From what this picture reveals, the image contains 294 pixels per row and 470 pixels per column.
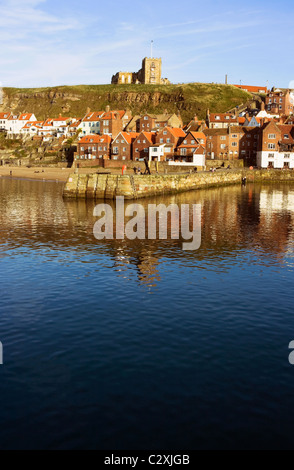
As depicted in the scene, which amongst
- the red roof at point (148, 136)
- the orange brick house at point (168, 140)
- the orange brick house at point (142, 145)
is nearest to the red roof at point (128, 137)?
the orange brick house at point (142, 145)

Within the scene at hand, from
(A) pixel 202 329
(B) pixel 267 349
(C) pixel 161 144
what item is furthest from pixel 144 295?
(C) pixel 161 144

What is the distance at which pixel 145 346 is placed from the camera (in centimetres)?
2014

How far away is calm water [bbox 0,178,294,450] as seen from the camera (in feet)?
46.7

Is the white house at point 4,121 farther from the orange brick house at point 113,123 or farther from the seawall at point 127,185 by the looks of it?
the seawall at point 127,185

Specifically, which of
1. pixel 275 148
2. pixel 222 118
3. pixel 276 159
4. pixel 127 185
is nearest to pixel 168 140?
pixel 275 148

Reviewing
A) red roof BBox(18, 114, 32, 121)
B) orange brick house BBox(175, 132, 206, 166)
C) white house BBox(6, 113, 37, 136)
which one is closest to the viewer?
orange brick house BBox(175, 132, 206, 166)

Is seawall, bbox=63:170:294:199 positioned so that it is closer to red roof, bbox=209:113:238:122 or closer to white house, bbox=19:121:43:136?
red roof, bbox=209:113:238:122

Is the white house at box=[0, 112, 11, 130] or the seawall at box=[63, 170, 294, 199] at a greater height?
the white house at box=[0, 112, 11, 130]

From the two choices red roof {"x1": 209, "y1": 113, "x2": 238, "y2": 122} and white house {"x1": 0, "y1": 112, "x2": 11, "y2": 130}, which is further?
white house {"x1": 0, "y1": 112, "x2": 11, "y2": 130}

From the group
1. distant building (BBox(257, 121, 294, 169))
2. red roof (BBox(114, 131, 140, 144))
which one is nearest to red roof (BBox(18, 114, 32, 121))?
red roof (BBox(114, 131, 140, 144))

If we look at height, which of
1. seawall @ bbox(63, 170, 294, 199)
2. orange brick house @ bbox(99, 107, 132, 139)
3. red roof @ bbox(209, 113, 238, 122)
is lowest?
seawall @ bbox(63, 170, 294, 199)

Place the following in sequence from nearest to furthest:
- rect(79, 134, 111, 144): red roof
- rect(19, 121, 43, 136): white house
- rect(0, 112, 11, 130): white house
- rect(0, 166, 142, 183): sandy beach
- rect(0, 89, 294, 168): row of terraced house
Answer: rect(0, 166, 142, 183): sandy beach
rect(0, 89, 294, 168): row of terraced house
rect(79, 134, 111, 144): red roof
rect(19, 121, 43, 136): white house
rect(0, 112, 11, 130): white house

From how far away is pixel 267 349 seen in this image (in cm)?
1991

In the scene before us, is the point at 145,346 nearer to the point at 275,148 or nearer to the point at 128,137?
the point at 128,137
